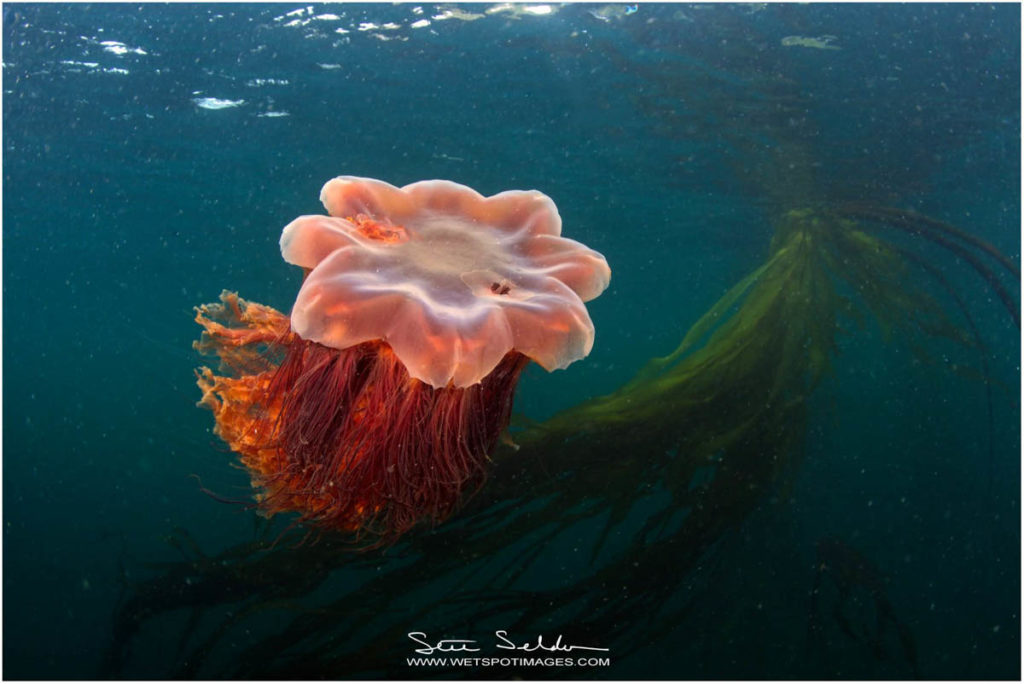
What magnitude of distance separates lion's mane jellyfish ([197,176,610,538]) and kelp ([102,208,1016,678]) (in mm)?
1816

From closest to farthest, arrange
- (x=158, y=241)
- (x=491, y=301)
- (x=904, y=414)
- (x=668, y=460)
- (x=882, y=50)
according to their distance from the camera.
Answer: (x=491, y=301) → (x=668, y=460) → (x=882, y=50) → (x=904, y=414) → (x=158, y=241)

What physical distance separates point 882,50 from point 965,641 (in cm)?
933

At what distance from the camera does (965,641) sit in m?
9.98

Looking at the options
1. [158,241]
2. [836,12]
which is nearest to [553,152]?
[836,12]

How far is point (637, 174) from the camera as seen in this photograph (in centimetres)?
1252

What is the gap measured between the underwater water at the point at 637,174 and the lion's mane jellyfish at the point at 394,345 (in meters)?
1.08

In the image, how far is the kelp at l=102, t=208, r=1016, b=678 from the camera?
17.1ft

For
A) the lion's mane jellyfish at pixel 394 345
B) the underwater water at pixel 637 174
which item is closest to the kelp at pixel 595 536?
the underwater water at pixel 637 174

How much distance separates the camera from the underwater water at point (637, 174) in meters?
6.84

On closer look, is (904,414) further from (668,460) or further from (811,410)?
(668,460)
